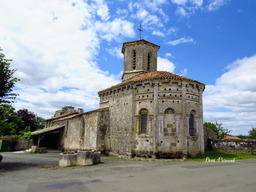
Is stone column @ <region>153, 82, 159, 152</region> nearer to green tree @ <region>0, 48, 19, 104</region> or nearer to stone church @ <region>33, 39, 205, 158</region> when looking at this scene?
stone church @ <region>33, 39, 205, 158</region>

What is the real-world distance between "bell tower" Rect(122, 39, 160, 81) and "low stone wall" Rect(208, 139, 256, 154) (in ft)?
39.5

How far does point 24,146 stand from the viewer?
93.4 ft

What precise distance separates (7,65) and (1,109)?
120 inches

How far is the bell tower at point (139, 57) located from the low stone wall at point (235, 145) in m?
12.0

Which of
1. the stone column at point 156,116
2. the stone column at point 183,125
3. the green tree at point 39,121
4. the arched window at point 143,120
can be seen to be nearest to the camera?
the stone column at point 183,125

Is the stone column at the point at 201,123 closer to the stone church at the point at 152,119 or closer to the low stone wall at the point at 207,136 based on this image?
the stone church at the point at 152,119

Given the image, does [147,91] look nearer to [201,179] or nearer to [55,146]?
[201,179]

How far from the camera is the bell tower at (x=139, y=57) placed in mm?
21891

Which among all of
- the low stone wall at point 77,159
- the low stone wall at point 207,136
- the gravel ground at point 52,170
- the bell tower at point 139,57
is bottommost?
the gravel ground at point 52,170

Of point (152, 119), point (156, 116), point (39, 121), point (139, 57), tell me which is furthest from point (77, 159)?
point (39, 121)

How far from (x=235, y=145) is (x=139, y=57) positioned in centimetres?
1507

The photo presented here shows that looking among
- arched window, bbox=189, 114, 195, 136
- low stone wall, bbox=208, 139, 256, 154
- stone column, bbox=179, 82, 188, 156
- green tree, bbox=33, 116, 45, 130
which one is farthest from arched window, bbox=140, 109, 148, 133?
green tree, bbox=33, 116, 45, 130

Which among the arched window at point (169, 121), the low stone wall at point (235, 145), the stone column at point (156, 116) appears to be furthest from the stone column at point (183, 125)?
the low stone wall at point (235, 145)

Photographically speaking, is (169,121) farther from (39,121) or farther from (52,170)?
(39,121)
